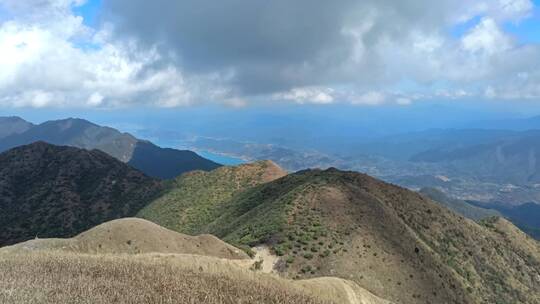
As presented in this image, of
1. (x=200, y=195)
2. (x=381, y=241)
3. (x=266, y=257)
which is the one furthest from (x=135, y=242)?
(x=200, y=195)

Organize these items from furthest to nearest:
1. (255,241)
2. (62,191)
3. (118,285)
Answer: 1. (62,191)
2. (255,241)
3. (118,285)

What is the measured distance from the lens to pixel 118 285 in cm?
1738

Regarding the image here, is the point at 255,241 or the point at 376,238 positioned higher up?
the point at 376,238

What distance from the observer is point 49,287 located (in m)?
16.4

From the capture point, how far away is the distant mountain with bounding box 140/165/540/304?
167 ft

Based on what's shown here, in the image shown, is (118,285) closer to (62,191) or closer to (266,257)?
(266,257)

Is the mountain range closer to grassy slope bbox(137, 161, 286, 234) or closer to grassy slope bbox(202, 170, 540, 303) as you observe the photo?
grassy slope bbox(202, 170, 540, 303)

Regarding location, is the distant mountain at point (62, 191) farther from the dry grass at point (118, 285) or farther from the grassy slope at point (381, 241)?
the dry grass at point (118, 285)

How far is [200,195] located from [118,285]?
8639cm

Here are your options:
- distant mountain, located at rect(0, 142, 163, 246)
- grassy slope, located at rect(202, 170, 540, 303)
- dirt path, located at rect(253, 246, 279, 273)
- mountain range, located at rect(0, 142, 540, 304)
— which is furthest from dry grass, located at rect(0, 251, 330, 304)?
distant mountain, located at rect(0, 142, 163, 246)

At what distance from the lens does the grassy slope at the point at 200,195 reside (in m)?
90.6

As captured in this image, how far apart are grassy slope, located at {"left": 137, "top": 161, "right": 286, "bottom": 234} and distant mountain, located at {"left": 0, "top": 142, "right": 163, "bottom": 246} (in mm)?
7388

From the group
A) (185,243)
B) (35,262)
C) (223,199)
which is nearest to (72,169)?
(223,199)

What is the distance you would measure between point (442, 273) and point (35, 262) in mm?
46804
